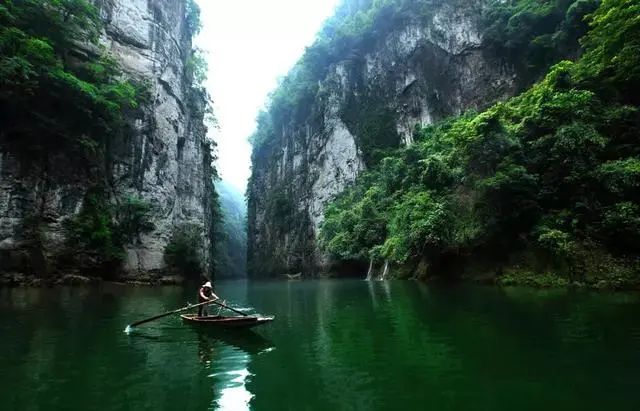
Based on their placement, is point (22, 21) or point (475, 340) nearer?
point (475, 340)

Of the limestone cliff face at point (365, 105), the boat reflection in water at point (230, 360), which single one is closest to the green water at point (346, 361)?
the boat reflection in water at point (230, 360)

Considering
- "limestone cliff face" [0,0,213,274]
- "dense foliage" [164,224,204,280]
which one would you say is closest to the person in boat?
"limestone cliff face" [0,0,213,274]

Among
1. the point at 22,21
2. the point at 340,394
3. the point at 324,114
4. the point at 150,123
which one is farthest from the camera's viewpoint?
the point at 324,114

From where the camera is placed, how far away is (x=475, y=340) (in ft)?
23.2

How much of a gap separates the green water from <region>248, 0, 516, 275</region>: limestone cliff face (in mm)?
28865

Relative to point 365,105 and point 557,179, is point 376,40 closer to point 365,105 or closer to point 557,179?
point 365,105

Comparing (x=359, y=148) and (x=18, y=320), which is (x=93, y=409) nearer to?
(x=18, y=320)

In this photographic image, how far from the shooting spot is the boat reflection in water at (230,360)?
15.6 feet

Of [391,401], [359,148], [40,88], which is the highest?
[359,148]

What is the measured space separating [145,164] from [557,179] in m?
24.2

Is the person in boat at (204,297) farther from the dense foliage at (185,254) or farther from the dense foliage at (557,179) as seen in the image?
the dense foliage at (185,254)

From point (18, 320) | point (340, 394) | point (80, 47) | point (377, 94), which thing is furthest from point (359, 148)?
point (340, 394)

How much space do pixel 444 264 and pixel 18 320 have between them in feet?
57.6

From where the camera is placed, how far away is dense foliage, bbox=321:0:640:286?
13.8 meters
